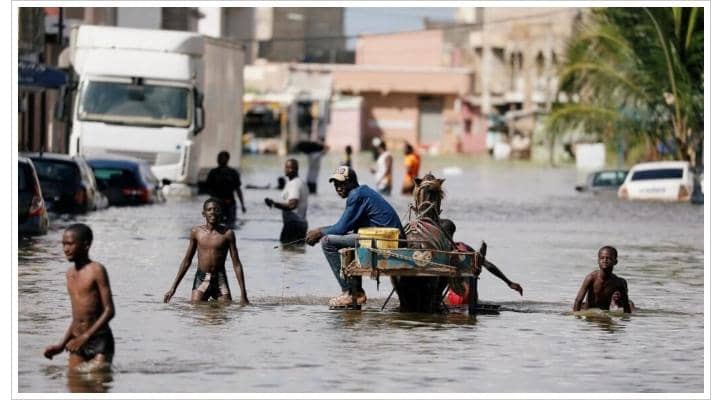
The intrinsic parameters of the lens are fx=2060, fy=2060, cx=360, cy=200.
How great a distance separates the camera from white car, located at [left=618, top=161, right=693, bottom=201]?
48062 mm

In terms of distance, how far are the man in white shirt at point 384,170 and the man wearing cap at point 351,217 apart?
28.4m

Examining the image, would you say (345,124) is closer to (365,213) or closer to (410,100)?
(410,100)

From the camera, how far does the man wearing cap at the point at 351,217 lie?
704 inches

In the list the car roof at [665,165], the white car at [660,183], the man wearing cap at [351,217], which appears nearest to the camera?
the man wearing cap at [351,217]

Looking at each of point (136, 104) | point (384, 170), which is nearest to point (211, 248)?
point (136, 104)

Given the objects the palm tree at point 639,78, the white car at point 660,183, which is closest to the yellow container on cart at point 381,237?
the white car at point 660,183

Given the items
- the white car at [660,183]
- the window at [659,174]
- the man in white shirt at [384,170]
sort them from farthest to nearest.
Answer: the window at [659,174]
the white car at [660,183]
the man in white shirt at [384,170]

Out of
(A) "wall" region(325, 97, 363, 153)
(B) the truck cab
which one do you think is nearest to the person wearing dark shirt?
(B) the truck cab

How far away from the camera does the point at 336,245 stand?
18.0 meters

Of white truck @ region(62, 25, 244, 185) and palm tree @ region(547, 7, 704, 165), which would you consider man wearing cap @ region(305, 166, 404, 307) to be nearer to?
white truck @ region(62, 25, 244, 185)

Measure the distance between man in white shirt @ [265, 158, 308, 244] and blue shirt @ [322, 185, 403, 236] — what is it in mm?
6956

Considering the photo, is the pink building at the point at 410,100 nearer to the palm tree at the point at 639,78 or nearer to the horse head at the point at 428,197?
the palm tree at the point at 639,78

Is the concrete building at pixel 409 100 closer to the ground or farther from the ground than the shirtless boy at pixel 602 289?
farther from the ground

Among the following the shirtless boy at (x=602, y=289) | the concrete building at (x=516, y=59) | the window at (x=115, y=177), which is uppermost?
the concrete building at (x=516, y=59)
